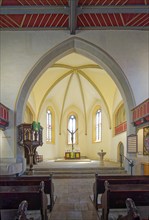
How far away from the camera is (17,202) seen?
4145 millimetres

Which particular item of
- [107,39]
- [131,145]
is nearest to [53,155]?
[131,145]

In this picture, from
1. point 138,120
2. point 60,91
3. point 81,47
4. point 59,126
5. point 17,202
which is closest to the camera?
point 17,202

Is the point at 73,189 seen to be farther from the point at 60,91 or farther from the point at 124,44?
the point at 60,91

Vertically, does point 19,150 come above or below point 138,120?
below

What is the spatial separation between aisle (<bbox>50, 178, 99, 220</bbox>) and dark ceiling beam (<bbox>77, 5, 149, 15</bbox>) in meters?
6.61

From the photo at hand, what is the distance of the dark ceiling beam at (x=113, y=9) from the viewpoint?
934 cm

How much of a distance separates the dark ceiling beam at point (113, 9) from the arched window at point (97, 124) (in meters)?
10.8

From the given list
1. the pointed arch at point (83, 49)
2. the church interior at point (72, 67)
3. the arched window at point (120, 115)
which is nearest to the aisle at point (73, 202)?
the church interior at point (72, 67)

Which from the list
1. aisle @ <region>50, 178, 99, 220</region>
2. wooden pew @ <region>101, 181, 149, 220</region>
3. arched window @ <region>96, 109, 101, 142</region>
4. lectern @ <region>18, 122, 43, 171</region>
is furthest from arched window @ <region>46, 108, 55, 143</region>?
wooden pew @ <region>101, 181, 149, 220</region>

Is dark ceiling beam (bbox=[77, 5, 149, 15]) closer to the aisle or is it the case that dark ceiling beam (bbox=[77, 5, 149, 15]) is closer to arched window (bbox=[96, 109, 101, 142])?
the aisle

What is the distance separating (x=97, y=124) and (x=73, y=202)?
13674 millimetres

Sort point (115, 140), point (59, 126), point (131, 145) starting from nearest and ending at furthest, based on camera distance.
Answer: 1. point (131, 145)
2. point (115, 140)
3. point (59, 126)

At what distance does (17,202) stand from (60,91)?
1557 centimetres

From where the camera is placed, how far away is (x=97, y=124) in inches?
794
